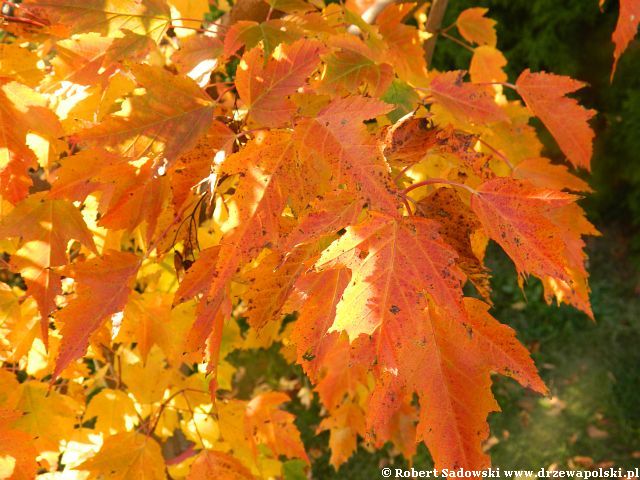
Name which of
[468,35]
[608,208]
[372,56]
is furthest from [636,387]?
[372,56]

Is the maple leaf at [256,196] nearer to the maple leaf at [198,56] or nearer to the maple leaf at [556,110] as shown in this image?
the maple leaf at [198,56]

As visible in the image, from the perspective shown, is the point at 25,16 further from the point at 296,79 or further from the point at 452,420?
the point at 452,420

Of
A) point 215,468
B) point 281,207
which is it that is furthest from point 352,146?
point 215,468

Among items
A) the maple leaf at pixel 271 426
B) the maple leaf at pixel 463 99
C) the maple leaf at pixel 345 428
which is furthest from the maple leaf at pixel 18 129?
the maple leaf at pixel 345 428

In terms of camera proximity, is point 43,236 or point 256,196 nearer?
point 256,196

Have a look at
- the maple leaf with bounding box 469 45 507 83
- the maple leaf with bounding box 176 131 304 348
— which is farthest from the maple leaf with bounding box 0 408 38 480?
the maple leaf with bounding box 469 45 507 83

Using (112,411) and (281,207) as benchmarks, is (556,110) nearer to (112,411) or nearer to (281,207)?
(281,207)

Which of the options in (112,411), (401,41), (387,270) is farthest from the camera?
(112,411)

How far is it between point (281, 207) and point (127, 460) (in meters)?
0.85

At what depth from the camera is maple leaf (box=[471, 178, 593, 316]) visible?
0.80 metres

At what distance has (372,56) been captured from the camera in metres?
1.15

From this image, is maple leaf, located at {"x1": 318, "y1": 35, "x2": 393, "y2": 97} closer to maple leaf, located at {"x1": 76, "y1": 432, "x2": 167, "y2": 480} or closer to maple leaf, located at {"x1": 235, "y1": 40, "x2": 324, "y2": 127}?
maple leaf, located at {"x1": 235, "y1": 40, "x2": 324, "y2": 127}

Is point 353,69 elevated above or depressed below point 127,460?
above

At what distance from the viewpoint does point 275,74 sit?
3.00ft
